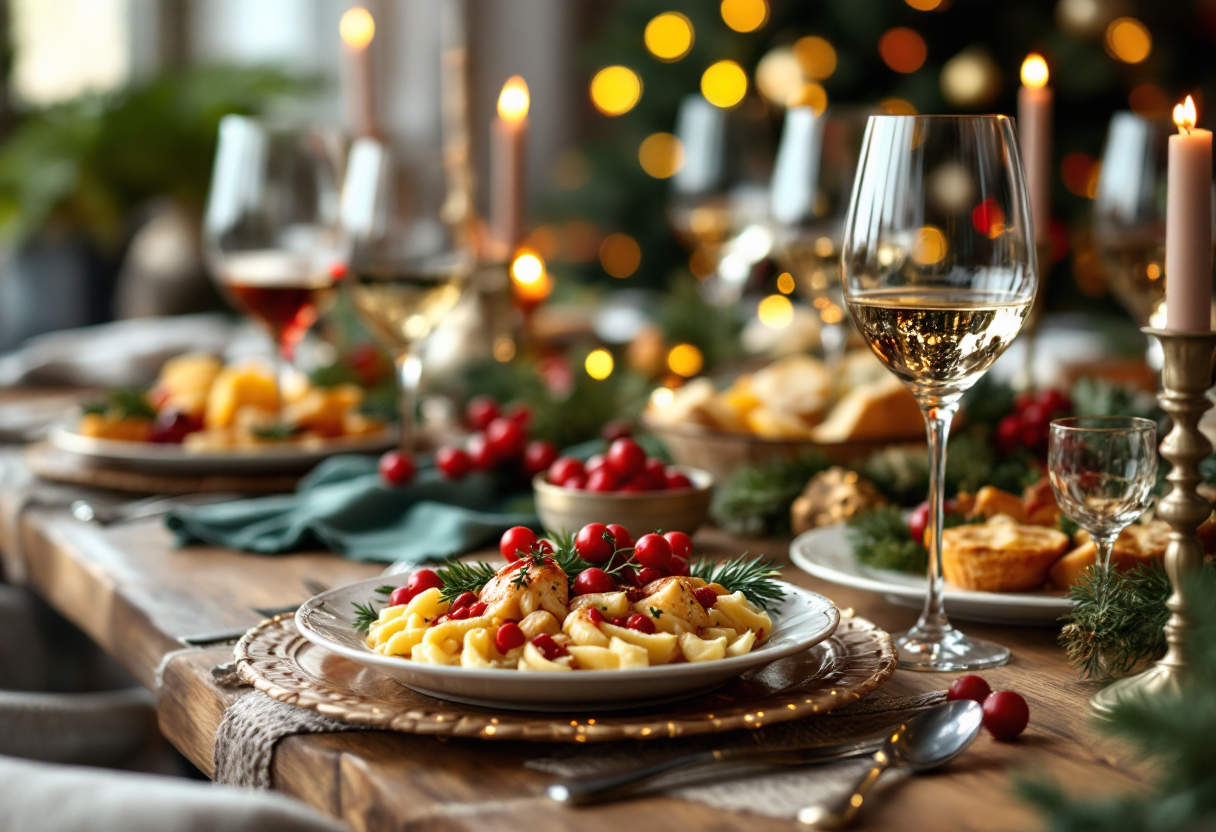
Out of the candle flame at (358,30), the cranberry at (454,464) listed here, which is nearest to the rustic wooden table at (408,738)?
the cranberry at (454,464)

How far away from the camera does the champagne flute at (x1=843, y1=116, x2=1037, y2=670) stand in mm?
Result: 931

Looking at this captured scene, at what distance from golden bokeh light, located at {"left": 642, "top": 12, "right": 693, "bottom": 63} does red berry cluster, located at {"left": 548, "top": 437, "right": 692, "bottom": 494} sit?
3.52m

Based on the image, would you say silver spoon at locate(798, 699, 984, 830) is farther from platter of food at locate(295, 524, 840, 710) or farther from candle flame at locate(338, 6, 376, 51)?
candle flame at locate(338, 6, 376, 51)

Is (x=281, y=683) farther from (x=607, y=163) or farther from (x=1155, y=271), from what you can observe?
(x=607, y=163)

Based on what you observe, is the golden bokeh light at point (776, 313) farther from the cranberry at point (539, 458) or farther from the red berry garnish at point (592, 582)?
the red berry garnish at point (592, 582)

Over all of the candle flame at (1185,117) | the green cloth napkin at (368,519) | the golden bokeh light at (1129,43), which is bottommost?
the green cloth napkin at (368,519)

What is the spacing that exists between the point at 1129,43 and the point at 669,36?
1.57 m

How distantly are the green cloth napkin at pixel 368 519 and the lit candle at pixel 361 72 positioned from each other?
835 millimetres

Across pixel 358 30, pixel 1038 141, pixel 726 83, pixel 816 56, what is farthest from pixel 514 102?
pixel 726 83

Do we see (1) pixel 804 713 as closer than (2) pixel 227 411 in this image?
Yes

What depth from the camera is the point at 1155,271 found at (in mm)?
1602

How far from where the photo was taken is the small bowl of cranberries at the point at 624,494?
50.4 inches

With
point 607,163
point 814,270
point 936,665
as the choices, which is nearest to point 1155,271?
point 814,270

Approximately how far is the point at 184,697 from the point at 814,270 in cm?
98
